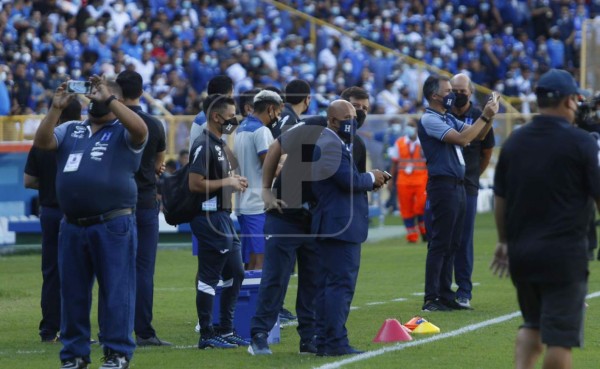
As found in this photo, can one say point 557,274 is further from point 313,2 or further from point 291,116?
point 313,2

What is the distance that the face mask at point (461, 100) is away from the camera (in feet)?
43.7

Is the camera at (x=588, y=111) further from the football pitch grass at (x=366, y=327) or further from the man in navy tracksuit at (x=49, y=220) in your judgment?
the man in navy tracksuit at (x=49, y=220)

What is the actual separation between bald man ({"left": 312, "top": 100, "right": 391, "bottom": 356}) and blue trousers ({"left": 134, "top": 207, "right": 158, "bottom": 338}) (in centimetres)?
167

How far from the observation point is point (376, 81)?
107ft

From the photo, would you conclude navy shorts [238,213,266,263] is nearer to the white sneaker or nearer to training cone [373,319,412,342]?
training cone [373,319,412,342]

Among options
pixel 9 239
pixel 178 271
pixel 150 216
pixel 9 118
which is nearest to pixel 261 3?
pixel 9 118

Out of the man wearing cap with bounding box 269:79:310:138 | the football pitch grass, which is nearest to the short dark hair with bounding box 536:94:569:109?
Answer: the football pitch grass

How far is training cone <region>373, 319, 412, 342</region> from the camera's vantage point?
10805 mm

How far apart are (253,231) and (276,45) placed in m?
20.9

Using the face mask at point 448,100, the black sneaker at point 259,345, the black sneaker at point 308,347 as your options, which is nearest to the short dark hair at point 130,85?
the black sneaker at point 259,345

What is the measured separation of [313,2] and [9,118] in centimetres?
1512

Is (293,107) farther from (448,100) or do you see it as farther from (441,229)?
(441,229)

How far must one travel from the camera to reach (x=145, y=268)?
10961 mm

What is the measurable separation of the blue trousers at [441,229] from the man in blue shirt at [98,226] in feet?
14.7
